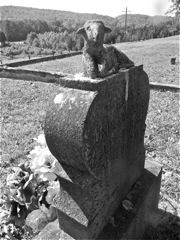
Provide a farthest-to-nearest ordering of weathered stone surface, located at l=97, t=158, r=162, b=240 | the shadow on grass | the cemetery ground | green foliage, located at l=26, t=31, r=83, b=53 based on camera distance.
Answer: green foliage, located at l=26, t=31, r=83, b=53 < the cemetery ground < the shadow on grass < weathered stone surface, located at l=97, t=158, r=162, b=240

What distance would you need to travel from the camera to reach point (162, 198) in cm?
301

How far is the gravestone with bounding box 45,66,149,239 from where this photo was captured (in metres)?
1.44

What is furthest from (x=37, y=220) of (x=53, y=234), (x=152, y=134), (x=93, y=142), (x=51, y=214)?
(x=152, y=134)

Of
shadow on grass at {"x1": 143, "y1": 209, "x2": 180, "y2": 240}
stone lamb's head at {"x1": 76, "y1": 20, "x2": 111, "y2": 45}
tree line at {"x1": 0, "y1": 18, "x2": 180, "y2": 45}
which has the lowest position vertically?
Result: shadow on grass at {"x1": 143, "y1": 209, "x2": 180, "y2": 240}

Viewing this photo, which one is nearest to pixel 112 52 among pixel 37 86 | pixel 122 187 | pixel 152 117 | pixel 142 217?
pixel 122 187

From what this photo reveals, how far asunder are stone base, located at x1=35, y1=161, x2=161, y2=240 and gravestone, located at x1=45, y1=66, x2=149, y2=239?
0.07 m

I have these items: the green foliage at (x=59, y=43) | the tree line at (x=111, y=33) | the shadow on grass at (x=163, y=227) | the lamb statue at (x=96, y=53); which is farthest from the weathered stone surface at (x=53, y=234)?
the green foliage at (x=59, y=43)

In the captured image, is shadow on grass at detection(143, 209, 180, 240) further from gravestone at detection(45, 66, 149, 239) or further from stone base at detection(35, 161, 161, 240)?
gravestone at detection(45, 66, 149, 239)

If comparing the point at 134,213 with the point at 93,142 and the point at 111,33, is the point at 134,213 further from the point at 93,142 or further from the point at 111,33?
the point at 111,33

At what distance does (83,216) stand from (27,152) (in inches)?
104

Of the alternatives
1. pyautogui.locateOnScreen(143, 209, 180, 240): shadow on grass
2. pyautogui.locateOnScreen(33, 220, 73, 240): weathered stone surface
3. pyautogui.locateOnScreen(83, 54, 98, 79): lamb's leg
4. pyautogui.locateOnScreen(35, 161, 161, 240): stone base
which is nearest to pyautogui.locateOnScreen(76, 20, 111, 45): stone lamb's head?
pyautogui.locateOnScreen(83, 54, 98, 79): lamb's leg

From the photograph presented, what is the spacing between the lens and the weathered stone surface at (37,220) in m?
2.38

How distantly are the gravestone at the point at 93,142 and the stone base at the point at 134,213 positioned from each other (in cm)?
7

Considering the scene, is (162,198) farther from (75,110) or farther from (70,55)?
(70,55)
